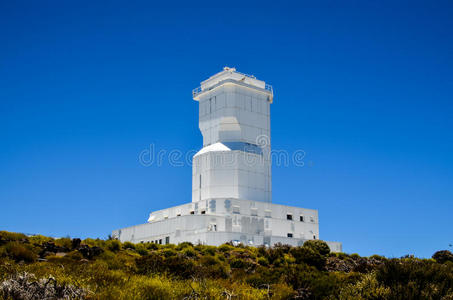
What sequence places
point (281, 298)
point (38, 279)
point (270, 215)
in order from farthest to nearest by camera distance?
point (270, 215)
point (281, 298)
point (38, 279)

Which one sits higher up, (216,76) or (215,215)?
(216,76)

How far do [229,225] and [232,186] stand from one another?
17.4 ft

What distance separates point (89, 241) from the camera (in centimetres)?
2641

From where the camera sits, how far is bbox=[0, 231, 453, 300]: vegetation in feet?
46.0

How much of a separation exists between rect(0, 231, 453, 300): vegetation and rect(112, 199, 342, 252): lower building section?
18500 mm

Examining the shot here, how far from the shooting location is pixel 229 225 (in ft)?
150

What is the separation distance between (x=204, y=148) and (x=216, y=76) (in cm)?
837

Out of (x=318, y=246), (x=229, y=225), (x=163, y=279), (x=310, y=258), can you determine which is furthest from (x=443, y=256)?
(x=163, y=279)

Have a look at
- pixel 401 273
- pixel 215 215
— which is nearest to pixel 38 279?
pixel 401 273

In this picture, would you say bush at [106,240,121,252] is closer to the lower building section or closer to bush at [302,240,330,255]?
bush at [302,240,330,255]

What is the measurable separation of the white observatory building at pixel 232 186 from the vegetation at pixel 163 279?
1978 centimetres

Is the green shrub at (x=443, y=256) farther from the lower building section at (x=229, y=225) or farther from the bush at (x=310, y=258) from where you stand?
the bush at (x=310, y=258)

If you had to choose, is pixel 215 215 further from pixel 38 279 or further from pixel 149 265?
pixel 38 279

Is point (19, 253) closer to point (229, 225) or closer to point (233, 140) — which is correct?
point (229, 225)
